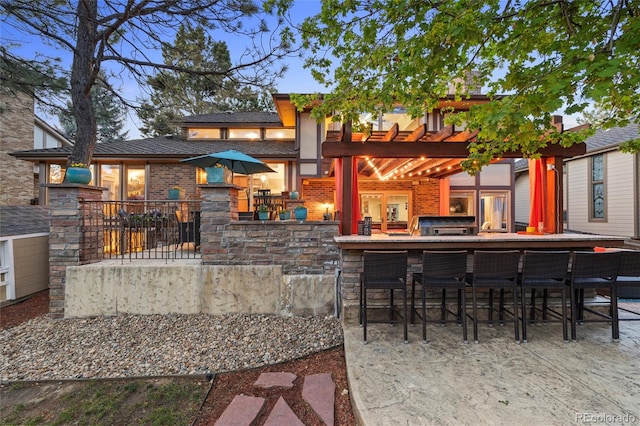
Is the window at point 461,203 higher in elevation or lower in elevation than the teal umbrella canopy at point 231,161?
lower

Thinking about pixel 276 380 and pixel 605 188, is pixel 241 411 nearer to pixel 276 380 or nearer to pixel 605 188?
pixel 276 380

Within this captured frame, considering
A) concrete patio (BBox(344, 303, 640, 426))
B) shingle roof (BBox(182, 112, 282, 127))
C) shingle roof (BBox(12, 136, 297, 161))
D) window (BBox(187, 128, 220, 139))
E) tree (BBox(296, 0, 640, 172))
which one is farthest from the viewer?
window (BBox(187, 128, 220, 139))

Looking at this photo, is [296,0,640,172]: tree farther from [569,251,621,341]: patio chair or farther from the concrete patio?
the concrete patio

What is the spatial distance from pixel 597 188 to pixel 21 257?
17.7 metres

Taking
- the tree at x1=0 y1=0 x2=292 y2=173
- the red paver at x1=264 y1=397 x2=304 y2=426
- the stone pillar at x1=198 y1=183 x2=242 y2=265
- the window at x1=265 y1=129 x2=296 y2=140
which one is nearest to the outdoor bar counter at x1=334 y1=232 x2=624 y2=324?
the red paver at x1=264 y1=397 x2=304 y2=426

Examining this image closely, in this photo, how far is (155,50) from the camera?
6977 mm

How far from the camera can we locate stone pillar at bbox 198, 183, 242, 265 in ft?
16.2

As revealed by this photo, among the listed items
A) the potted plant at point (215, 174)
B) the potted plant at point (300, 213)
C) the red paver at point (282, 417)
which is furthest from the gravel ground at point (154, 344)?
the potted plant at point (215, 174)

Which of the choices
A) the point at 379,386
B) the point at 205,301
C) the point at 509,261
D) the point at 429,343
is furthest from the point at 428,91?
the point at 205,301

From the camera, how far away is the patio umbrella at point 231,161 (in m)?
A: 5.86

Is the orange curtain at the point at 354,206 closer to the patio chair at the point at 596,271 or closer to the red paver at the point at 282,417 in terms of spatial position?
the red paver at the point at 282,417

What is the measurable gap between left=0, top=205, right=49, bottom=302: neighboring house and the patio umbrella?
152 inches

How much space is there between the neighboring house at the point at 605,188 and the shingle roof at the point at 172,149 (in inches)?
450

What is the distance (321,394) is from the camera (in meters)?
2.80
